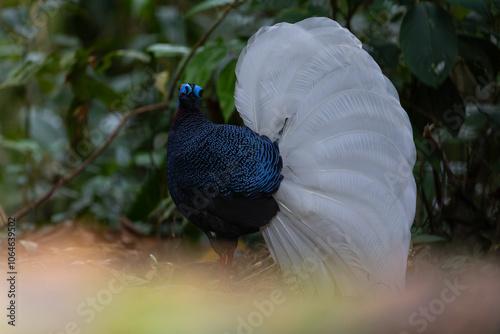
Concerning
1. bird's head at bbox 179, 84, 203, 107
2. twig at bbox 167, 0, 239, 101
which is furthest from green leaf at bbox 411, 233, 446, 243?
twig at bbox 167, 0, 239, 101

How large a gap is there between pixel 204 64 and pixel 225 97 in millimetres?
188

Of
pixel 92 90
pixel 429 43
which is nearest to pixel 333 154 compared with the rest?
pixel 429 43

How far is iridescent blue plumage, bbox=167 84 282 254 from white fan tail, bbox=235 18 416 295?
0.07 m

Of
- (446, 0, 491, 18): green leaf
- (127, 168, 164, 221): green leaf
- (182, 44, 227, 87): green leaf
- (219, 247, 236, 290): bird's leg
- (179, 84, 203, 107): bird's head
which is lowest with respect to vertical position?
(127, 168, 164, 221): green leaf

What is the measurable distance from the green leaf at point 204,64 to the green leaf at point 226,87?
6 cm

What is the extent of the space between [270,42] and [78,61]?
3.89 feet

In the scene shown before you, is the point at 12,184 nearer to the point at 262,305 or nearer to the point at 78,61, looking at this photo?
the point at 78,61

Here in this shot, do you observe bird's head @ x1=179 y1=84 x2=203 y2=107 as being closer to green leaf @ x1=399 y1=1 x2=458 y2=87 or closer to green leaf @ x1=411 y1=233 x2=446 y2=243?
green leaf @ x1=399 y1=1 x2=458 y2=87

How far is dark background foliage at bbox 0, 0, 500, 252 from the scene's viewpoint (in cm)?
200

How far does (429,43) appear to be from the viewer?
1.89 metres

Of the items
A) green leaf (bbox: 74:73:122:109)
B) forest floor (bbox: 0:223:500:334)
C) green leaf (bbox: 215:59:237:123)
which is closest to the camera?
forest floor (bbox: 0:223:500:334)

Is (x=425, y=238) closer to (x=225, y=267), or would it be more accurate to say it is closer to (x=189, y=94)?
(x=225, y=267)

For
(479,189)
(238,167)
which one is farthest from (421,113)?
(238,167)

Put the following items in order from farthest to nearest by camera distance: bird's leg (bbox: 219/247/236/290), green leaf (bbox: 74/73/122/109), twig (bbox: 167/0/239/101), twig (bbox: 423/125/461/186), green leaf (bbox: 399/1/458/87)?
green leaf (bbox: 74/73/122/109)
twig (bbox: 167/0/239/101)
green leaf (bbox: 399/1/458/87)
twig (bbox: 423/125/461/186)
bird's leg (bbox: 219/247/236/290)
